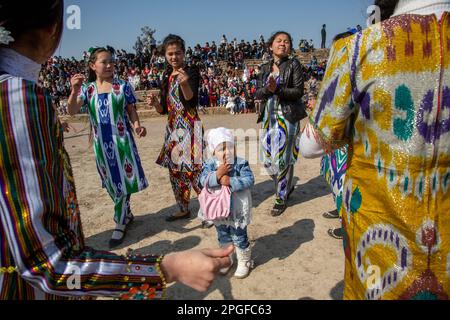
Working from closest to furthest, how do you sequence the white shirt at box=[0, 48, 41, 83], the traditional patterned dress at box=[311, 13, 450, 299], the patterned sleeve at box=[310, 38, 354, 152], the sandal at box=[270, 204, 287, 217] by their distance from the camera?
the white shirt at box=[0, 48, 41, 83], the traditional patterned dress at box=[311, 13, 450, 299], the patterned sleeve at box=[310, 38, 354, 152], the sandal at box=[270, 204, 287, 217]

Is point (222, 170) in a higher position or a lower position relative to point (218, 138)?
lower

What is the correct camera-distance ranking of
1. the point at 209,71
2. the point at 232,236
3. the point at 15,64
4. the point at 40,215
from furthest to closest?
the point at 209,71
the point at 232,236
the point at 15,64
the point at 40,215

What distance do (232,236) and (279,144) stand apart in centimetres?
147

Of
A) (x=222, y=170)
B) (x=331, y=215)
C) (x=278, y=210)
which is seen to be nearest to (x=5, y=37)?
(x=222, y=170)

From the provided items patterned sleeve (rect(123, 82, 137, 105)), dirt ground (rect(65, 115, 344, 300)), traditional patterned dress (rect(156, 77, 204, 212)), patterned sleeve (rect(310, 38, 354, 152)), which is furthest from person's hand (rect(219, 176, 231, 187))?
patterned sleeve (rect(123, 82, 137, 105))

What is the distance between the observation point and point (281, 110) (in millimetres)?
3717

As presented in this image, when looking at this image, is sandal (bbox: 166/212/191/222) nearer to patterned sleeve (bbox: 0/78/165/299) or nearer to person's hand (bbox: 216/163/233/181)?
person's hand (bbox: 216/163/233/181)

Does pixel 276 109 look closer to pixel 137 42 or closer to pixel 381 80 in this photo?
pixel 381 80

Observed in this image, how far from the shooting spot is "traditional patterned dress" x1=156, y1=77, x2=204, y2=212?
3504 millimetres

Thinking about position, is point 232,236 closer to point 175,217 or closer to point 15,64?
point 175,217

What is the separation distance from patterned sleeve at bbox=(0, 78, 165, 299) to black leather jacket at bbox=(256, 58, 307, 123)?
3030mm

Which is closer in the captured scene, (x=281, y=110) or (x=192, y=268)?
(x=192, y=268)
